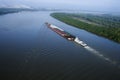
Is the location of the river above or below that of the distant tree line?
above

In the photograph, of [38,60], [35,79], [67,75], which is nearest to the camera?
[35,79]

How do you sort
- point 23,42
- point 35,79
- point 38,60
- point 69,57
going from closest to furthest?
point 35,79
point 38,60
point 69,57
point 23,42

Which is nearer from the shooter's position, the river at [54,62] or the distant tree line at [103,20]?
the river at [54,62]

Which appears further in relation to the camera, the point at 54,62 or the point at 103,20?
the point at 103,20

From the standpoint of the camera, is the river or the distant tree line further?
the distant tree line

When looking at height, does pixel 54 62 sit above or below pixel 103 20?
above

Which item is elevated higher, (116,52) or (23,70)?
(23,70)

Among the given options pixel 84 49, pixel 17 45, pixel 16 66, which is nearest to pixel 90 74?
pixel 16 66

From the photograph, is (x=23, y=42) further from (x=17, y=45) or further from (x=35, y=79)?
(x=35, y=79)

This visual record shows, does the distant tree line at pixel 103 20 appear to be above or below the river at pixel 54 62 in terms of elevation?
below

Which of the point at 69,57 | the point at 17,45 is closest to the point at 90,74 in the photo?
the point at 69,57

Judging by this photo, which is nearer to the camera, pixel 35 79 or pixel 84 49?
pixel 35 79
